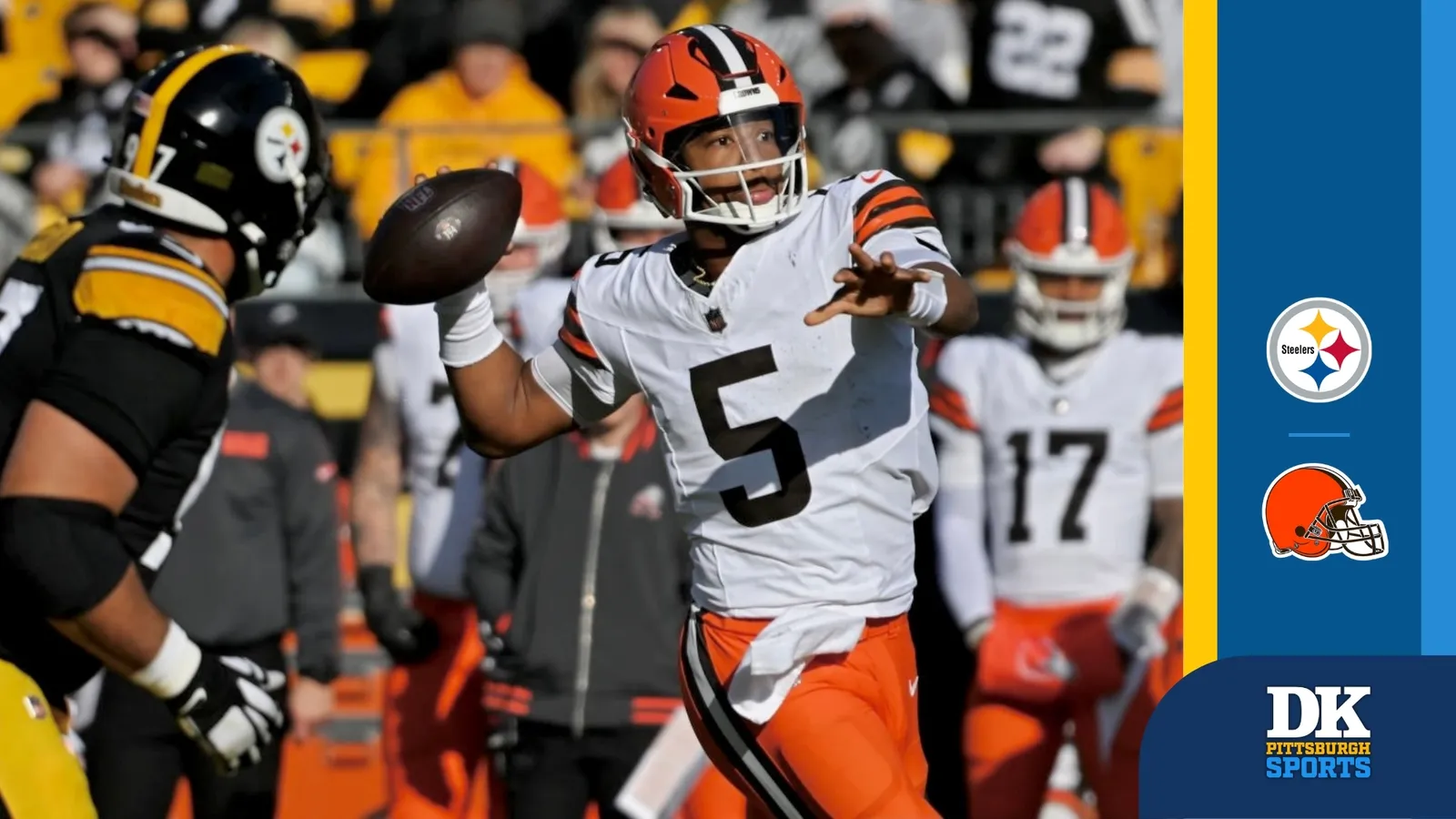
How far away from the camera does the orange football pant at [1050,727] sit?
248 inches

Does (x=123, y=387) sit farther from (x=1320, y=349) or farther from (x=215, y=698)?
(x=1320, y=349)

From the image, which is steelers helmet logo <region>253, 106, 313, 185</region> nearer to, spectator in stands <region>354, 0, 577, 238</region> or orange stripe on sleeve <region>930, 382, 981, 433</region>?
orange stripe on sleeve <region>930, 382, 981, 433</region>

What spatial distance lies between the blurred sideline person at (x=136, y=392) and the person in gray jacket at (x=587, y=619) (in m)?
1.62

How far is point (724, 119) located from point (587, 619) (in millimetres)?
2066

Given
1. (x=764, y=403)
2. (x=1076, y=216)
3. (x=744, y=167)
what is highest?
(x=744, y=167)

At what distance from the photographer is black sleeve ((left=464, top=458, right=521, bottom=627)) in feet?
19.1

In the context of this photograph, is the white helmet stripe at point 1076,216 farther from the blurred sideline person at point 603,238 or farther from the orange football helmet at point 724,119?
the orange football helmet at point 724,119

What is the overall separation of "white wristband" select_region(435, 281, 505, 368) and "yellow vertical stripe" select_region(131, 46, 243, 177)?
60cm

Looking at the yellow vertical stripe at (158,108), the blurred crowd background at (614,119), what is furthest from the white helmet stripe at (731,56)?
the blurred crowd background at (614,119)

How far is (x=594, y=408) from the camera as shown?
4074 millimetres

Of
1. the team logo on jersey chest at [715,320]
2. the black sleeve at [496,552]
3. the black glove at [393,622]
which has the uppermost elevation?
the team logo on jersey chest at [715,320]

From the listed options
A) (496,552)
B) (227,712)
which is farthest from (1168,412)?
(227,712)

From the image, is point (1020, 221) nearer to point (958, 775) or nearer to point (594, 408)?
point (958, 775)

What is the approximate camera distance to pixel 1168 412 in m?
6.42
